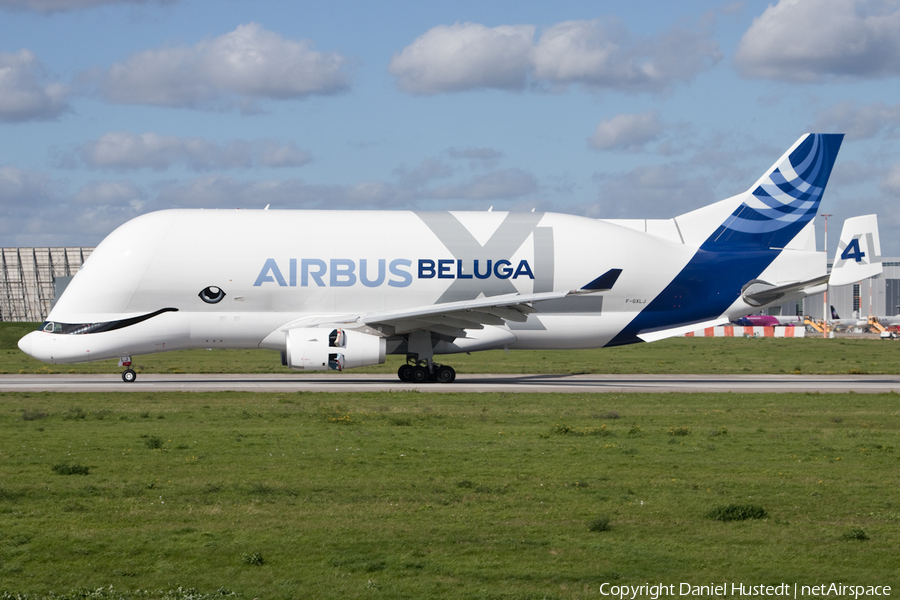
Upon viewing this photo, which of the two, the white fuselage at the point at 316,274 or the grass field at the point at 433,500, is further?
the white fuselage at the point at 316,274

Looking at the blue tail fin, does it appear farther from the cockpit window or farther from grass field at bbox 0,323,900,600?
the cockpit window

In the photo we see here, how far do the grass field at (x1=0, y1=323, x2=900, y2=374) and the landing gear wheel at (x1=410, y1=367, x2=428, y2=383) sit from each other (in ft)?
28.4

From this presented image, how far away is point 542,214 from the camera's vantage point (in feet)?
118

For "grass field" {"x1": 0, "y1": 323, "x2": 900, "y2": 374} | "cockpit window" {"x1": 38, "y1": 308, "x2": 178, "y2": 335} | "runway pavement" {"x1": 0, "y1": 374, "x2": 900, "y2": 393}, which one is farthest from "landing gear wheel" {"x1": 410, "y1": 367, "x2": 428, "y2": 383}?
"cockpit window" {"x1": 38, "y1": 308, "x2": 178, "y2": 335}

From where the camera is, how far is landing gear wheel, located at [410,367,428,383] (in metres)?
34.2

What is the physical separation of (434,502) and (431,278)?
69.4 feet

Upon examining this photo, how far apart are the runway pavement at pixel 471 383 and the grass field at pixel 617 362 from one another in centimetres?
343

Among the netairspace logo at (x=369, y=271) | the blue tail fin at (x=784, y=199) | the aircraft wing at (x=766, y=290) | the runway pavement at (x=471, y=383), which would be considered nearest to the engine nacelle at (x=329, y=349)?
the runway pavement at (x=471, y=383)

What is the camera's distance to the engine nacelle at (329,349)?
31.3 meters

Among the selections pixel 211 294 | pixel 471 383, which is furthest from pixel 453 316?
pixel 211 294

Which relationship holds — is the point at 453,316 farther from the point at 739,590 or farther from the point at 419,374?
the point at 739,590

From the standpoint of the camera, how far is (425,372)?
112 feet

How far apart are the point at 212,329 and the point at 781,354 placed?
40.4 metres

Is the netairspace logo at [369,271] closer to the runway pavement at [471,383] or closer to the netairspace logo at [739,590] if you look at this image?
the runway pavement at [471,383]
